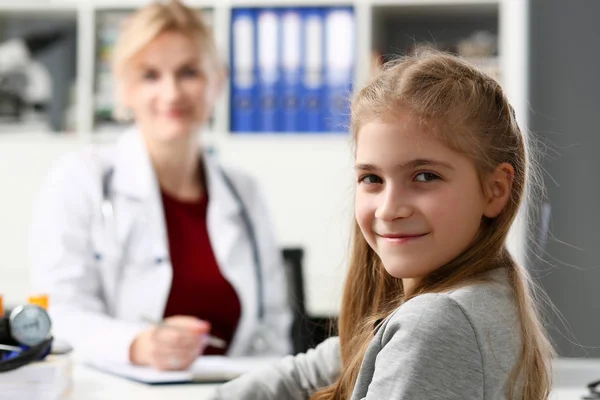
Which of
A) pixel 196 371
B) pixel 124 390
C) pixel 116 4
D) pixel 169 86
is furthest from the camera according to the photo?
pixel 116 4

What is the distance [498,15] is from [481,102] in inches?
90.8

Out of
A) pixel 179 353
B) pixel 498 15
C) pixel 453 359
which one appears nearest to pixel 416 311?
pixel 453 359

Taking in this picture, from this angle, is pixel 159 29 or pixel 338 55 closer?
pixel 159 29

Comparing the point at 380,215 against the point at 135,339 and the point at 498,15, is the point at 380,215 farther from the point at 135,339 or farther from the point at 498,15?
the point at 498,15

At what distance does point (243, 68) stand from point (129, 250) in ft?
3.74

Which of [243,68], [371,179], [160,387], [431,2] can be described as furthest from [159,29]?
[371,179]

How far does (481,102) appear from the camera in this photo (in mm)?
1021

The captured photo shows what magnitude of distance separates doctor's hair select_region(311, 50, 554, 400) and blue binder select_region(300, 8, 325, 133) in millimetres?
1992

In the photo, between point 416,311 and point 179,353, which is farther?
point 179,353

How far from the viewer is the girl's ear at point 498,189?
1.03m

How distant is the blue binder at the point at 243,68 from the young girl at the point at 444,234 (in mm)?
2055

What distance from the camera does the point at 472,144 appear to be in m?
1.00

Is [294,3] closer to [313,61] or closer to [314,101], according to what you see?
[313,61]

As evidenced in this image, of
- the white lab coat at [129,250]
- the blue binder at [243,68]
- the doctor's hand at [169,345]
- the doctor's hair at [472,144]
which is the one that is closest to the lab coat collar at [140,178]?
the white lab coat at [129,250]
